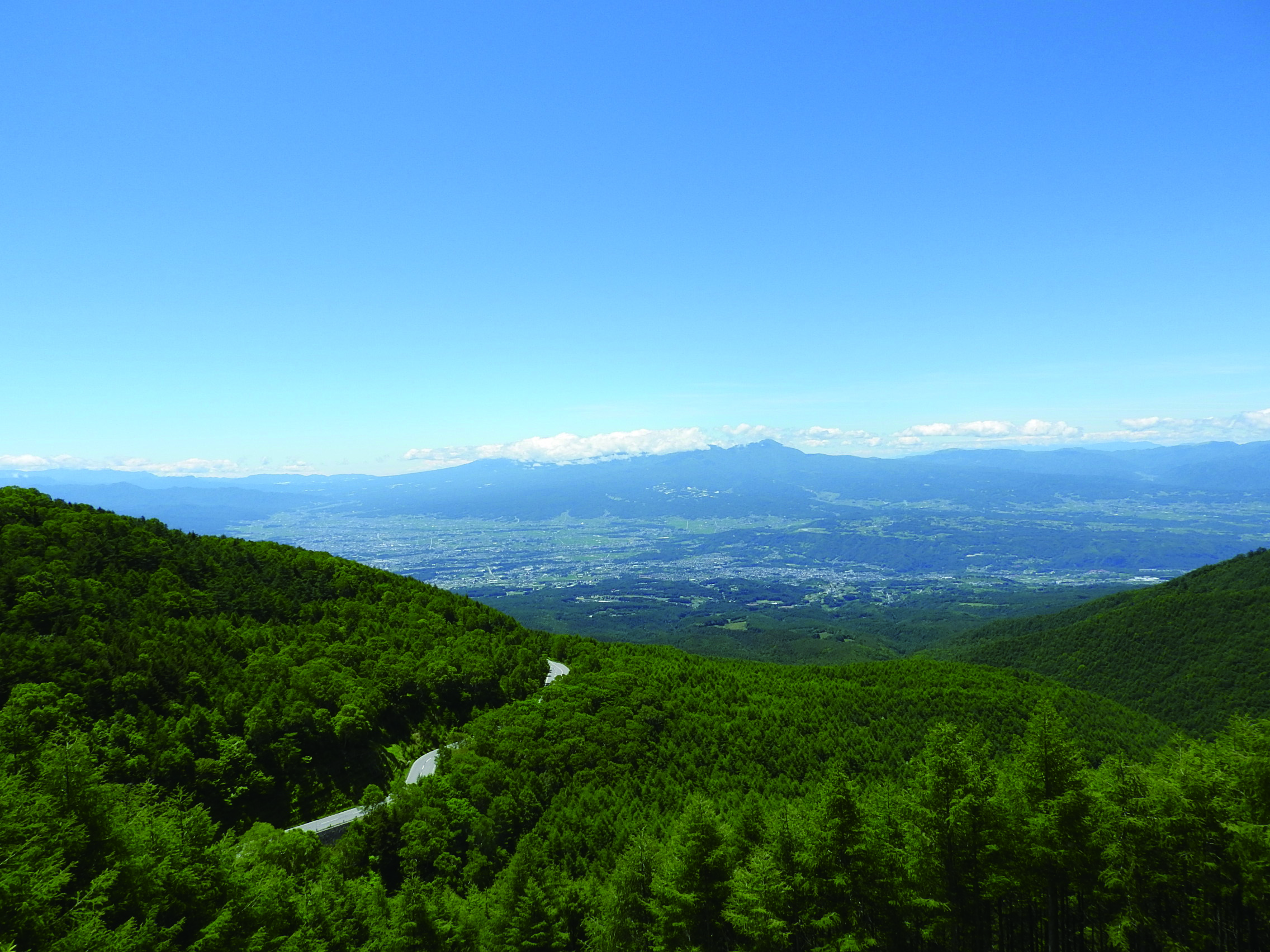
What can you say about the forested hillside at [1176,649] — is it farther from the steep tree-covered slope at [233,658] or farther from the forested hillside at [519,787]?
the steep tree-covered slope at [233,658]

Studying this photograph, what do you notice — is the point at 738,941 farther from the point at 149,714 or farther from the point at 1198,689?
the point at 1198,689

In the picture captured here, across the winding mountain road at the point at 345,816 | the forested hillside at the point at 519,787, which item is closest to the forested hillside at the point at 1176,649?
the forested hillside at the point at 519,787

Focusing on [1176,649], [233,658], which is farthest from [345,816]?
[1176,649]

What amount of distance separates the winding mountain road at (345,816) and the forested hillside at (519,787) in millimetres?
1273

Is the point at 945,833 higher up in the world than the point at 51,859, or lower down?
lower down

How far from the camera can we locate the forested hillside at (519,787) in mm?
18484

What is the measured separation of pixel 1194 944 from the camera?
1931 centimetres

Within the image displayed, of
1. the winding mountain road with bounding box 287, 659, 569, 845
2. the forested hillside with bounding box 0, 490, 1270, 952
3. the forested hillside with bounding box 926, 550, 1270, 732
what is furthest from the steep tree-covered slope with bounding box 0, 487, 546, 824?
the forested hillside with bounding box 926, 550, 1270, 732

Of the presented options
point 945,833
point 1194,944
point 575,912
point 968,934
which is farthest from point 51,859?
point 1194,944

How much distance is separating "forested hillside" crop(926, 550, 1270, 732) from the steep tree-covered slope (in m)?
90.9

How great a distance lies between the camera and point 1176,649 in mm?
93812

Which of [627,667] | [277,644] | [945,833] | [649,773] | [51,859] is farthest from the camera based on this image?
[627,667]

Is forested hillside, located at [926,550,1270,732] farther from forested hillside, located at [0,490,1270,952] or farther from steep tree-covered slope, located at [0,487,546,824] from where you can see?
steep tree-covered slope, located at [0,487,546,824]

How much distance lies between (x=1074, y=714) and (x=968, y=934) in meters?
58.4
